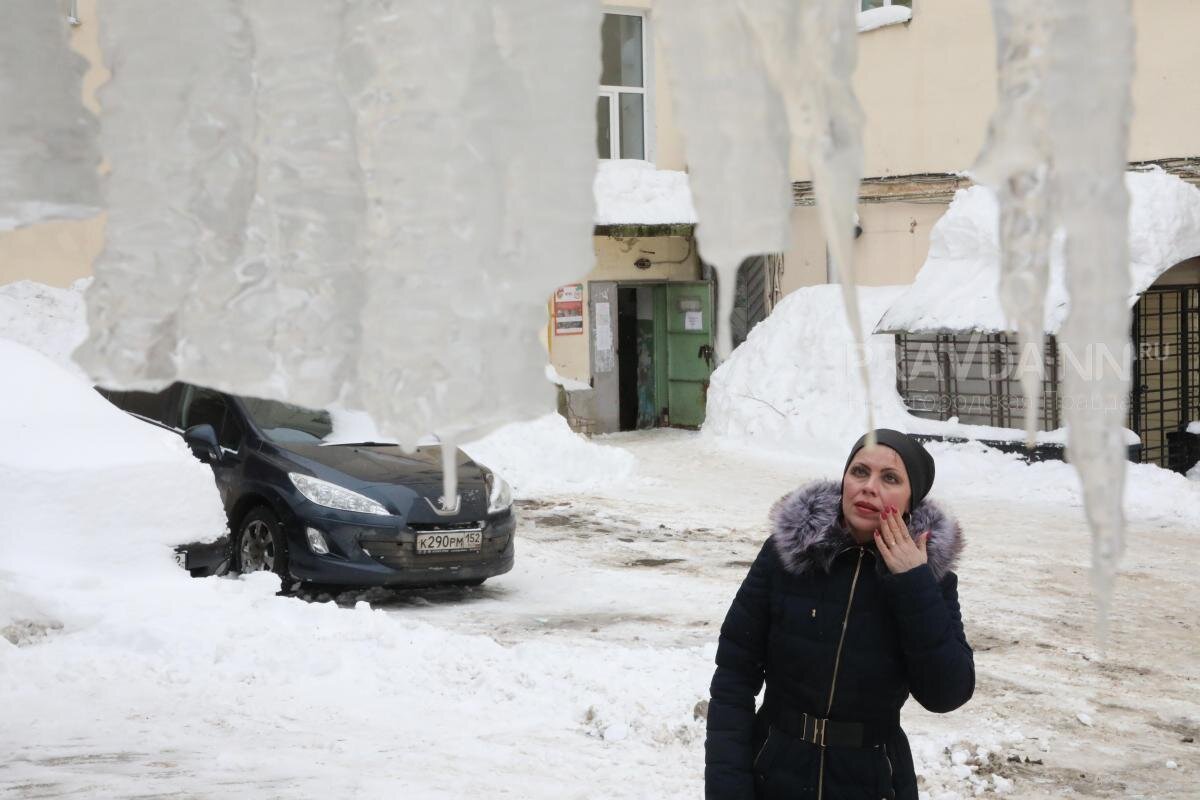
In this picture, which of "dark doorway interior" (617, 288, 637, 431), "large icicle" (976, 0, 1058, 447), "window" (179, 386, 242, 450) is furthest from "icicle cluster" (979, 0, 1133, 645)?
"dark doorway interior" (617, 288, 637, 431)

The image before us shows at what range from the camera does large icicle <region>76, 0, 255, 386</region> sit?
1.74m

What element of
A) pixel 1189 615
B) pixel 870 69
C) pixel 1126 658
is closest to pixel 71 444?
pixel 1126 658

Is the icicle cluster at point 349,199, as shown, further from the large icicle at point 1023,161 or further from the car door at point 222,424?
the car door at point 222,424

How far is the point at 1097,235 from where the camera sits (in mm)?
1420

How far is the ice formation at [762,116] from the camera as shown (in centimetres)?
147

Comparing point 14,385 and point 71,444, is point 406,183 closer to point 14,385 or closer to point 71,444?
point 71,444

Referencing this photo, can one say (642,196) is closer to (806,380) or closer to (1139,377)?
(806,380)

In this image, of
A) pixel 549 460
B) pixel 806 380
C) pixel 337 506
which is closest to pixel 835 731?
pixel 337 506

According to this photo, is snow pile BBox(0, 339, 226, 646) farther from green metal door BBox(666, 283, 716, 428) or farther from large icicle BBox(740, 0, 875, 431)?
green metal door BBox(666, 283, 716, 428)

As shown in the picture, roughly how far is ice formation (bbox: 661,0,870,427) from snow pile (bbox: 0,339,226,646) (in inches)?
257

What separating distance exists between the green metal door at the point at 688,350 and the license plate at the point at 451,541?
39.4 feet

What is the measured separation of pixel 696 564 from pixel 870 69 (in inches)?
397

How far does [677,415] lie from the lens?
22031mm

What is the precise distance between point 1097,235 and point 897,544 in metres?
1.98
